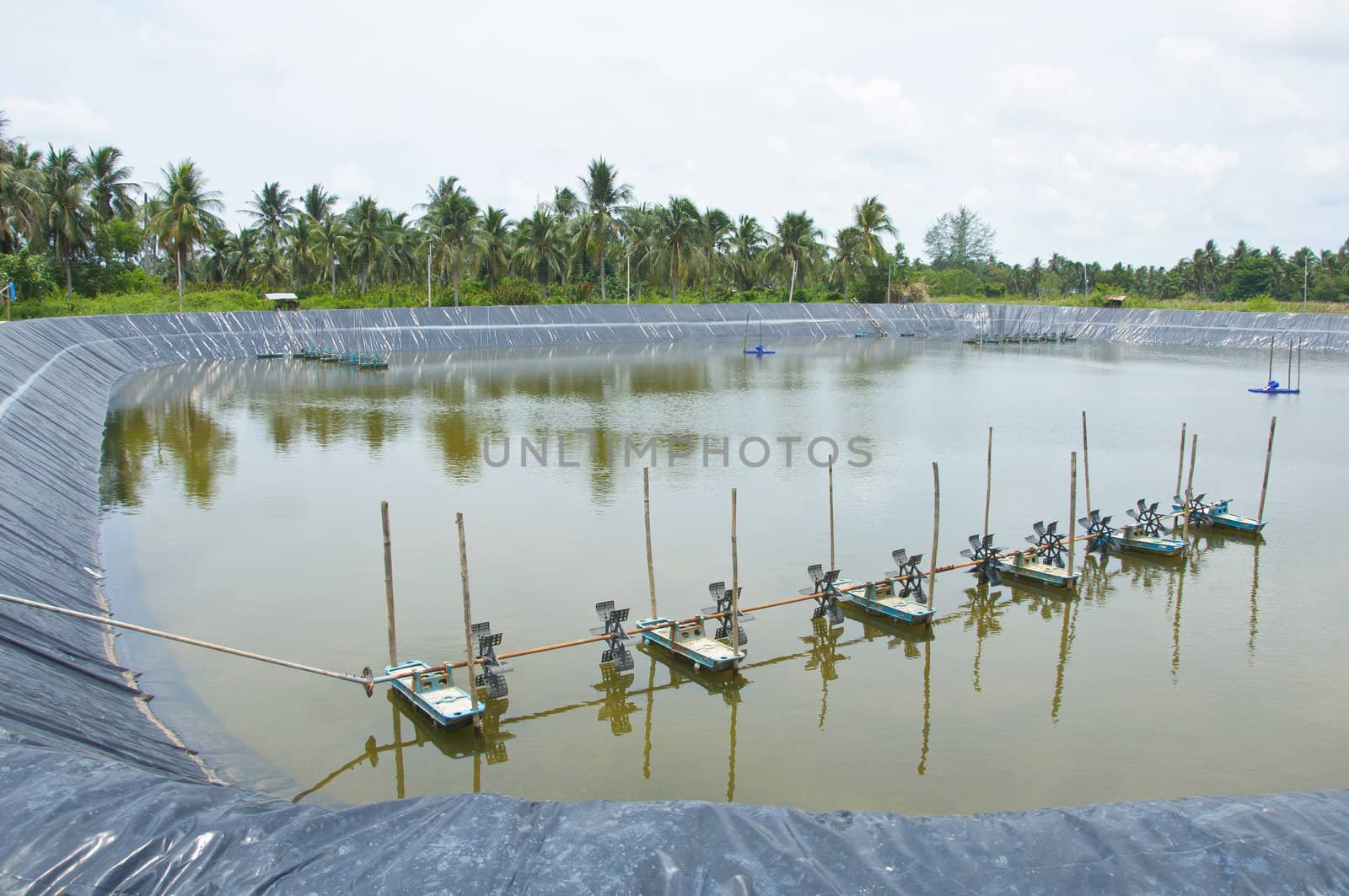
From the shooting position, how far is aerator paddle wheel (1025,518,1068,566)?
58.8 ft

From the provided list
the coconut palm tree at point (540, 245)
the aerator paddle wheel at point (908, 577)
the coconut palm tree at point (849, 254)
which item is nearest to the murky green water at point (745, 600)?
the aerator paddle wheel at point (908, 577)

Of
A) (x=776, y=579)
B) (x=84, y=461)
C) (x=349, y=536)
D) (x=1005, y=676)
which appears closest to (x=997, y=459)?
(x=776, y=579)

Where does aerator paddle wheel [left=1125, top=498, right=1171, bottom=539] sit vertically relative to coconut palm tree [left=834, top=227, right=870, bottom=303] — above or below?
below

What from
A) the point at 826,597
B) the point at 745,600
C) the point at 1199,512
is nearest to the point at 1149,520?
the point at 1199,512

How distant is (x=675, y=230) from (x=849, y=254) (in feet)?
64.0

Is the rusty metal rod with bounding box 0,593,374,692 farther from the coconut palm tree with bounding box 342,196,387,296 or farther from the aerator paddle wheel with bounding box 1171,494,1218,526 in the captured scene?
the coconut palm tree with bounding box 342,196,387,296

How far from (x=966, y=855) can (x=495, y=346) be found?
59622 millimetres

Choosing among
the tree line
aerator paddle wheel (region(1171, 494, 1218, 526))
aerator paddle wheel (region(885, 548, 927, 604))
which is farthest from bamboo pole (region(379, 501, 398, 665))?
the tree line

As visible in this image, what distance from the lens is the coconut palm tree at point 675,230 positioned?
73125 millimetres

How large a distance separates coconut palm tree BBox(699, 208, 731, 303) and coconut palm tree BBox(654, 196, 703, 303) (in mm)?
1187

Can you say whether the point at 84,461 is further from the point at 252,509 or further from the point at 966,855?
the point at 966,855

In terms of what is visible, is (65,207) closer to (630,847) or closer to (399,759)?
(399,759)

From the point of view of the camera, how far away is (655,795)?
10.8 metres

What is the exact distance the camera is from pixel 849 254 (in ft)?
281
